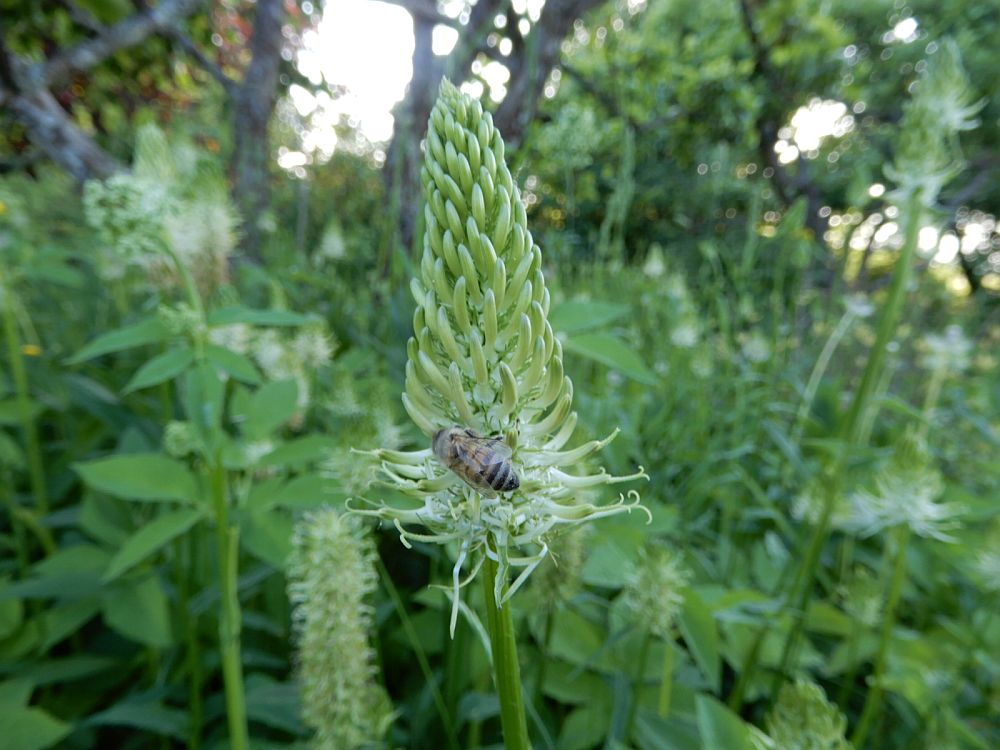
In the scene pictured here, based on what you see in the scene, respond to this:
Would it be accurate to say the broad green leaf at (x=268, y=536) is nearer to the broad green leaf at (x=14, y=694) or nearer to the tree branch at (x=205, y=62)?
the broad green leaf at (x=14, y=694)

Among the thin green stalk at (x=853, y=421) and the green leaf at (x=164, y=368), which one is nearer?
the green leaf at (x=164, y=368)

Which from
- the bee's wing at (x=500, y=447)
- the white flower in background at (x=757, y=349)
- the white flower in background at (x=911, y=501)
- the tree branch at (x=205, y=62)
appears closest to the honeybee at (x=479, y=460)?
Answer: the bee's wing at (x=500, y=447)

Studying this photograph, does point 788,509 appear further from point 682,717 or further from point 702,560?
point 682,717

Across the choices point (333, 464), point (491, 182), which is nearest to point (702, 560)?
point (333, 464)

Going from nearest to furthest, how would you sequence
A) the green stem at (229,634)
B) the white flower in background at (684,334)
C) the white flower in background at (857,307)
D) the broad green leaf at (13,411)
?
1. the green stem at (229,634)
2. the broad green leaf at (13,411)
3. the white flower in background at (857,307)
4. the white flower in background at (684,334)

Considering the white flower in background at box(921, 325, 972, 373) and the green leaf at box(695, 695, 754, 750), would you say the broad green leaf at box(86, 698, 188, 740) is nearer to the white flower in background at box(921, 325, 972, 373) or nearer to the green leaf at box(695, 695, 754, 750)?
the green leaf at box(695, 695, 754, 750)

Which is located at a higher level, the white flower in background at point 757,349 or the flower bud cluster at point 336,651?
the white flower in background at point 757,349
